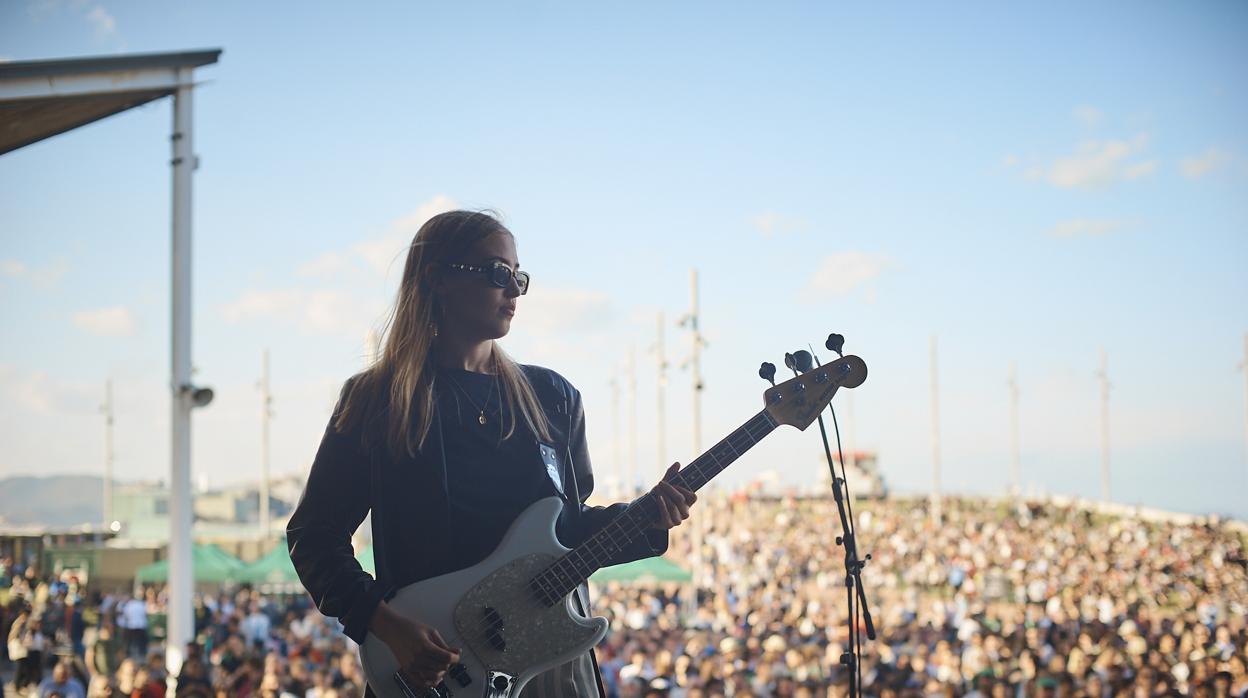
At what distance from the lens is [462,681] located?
264 centimetres

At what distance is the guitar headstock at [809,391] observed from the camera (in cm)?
295

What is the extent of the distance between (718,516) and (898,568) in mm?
14644

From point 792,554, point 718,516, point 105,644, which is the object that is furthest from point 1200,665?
point 718,516

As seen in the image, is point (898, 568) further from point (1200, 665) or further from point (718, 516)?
point (1200, 665)

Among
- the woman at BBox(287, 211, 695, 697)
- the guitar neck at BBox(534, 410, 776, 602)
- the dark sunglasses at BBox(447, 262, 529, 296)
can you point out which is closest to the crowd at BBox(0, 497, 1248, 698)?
the guitar neck at BBox(534, 410, 776, 602)

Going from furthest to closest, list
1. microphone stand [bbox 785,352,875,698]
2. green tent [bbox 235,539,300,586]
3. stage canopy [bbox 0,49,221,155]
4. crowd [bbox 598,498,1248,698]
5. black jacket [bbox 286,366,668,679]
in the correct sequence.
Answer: green tent [bbox 235,539,300,586] → crowd [bbox 598,498,1248,698] → stage canopy [bbox 0,49,221,155] → microphone stand [bbox 785,352,875,698] → black jacket [bbox 286,366,668,679]

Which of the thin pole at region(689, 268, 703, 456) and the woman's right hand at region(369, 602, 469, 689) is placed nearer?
the woman's right hand at region(369, 602, 469, 689)

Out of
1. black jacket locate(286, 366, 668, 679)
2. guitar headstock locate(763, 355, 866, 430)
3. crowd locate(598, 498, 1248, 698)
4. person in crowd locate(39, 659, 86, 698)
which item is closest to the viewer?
black jacket locate(286, 366, 668, 679)

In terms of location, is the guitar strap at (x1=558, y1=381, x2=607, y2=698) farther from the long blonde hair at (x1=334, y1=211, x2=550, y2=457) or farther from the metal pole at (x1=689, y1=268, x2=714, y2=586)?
the metal pole at (x1=689, y1=268, x2=714, y2=586)

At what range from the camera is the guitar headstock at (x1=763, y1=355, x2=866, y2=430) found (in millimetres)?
2945

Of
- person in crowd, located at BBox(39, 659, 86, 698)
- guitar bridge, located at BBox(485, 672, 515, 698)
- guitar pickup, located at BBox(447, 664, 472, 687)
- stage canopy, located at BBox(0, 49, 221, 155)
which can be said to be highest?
stage canopy, located at BBox(0, 49, 221, 155)

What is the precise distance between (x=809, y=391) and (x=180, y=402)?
25.8 feet

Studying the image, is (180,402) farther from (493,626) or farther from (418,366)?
(493,626)

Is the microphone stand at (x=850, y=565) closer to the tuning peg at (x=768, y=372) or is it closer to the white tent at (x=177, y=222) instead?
the tuning peg at (x=768, y=372)
